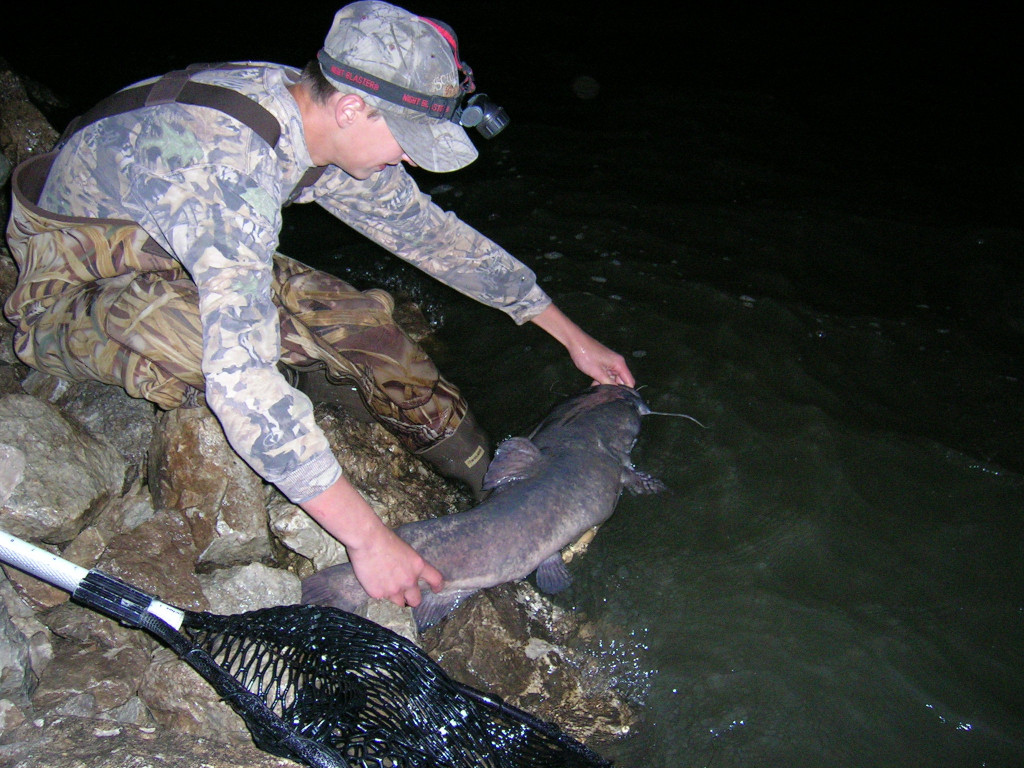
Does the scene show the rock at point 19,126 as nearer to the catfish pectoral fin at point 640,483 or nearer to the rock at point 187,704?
the rock at point 187,704

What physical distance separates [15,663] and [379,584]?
116 centimetres

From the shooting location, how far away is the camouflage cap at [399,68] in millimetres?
2254

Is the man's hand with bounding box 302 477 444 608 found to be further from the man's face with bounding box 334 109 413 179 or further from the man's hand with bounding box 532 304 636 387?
the man's hand with bounding box 532 304 636 387

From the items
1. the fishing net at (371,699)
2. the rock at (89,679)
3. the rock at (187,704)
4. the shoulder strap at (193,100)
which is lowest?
the rock at (187,704)

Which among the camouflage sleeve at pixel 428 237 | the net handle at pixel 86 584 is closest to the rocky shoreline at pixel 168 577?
the net handle at pixel 86 584

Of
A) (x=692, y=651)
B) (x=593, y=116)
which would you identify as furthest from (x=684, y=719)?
(x=593, y=116)

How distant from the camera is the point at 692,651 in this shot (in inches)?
119

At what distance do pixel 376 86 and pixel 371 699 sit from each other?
6.80 feet

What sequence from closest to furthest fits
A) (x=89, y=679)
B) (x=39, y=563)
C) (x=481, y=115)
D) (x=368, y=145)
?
(x=39, y=563)
(x=89, y=679)
(x=368, y=145)
(x=481, y=115)

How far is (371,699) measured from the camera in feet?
7.02

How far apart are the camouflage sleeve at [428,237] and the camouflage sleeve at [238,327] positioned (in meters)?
0.95

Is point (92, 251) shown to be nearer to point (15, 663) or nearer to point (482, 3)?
point (15, 663)

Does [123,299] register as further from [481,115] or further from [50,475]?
[481,115]

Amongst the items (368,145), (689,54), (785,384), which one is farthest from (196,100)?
(689,54)
